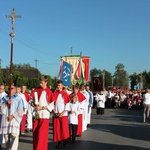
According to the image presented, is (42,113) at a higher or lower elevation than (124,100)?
lower

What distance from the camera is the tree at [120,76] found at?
112 meters

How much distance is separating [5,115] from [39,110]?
77 cm

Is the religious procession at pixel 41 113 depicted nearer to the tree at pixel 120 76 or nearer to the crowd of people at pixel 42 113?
the crowd of people at pixel 42 113

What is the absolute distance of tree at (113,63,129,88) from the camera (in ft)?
367

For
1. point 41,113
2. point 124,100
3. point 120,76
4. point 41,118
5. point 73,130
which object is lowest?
point 73,130

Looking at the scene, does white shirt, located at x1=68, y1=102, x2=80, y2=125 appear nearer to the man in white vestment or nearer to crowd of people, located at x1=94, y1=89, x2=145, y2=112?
the man in white vestment

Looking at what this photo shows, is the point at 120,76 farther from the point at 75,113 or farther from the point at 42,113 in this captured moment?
the point at 42,113

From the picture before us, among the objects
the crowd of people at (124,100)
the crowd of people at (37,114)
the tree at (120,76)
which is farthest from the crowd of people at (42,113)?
the tree at (120,76)

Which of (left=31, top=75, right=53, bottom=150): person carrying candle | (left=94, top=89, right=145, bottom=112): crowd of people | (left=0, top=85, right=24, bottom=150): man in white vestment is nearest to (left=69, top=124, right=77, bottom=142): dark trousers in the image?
(left=31, top=75, right=53, bottom=150): person carrying candle

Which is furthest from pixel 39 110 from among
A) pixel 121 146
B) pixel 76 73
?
pixel 76 73

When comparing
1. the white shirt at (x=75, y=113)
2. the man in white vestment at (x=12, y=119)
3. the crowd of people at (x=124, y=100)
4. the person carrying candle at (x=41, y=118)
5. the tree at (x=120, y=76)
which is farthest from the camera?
the tree at (x=120, y=76)

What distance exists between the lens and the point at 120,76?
117375 millimetres

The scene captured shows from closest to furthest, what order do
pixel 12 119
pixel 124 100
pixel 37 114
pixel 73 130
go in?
pixel 12 119 < pixel 37 114 < pixel 73 130 < pixel 124 100

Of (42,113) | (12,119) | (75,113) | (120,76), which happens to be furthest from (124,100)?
(120,76)
